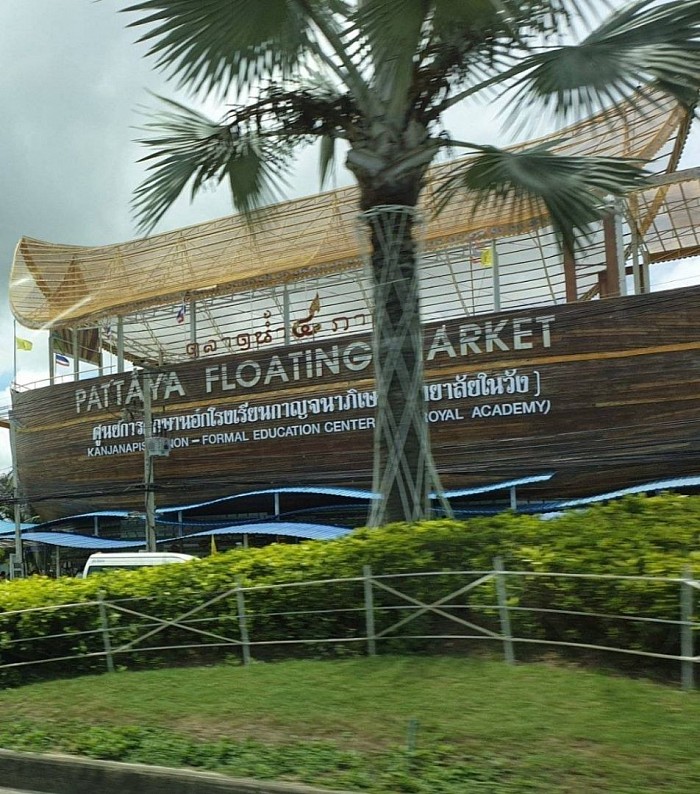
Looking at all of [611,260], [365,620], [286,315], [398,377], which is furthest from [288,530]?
[365,620]

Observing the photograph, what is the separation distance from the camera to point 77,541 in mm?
26297

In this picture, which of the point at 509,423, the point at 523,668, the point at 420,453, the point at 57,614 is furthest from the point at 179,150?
the point at 509,423

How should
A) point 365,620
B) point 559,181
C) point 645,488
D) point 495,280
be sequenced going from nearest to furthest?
1. point 365,620
2. point 559,181
3. point 645,488
4. point 495,280

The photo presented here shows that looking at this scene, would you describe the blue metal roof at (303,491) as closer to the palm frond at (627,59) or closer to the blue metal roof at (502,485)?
the blue metal roof at (502,485)

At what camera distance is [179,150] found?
354 inches

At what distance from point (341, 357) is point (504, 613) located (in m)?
16.4

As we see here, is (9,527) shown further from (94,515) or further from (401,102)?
(401,102)

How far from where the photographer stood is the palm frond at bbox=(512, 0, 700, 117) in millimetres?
6742

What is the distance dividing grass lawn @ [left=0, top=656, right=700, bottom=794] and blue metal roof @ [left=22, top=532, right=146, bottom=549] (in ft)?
60.2

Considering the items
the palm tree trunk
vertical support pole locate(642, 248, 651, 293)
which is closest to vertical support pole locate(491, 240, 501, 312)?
vertical support pole locate(642, 248, 651, 293)

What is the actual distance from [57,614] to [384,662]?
363 cm

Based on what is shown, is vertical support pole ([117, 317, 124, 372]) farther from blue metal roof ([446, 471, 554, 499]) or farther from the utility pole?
blue metal roof ([446, 471, 554, 499])

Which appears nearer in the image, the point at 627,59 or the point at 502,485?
the point at 627,59

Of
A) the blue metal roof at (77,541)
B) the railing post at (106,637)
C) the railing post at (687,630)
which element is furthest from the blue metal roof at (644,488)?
the blue metal roof at (77,541)
